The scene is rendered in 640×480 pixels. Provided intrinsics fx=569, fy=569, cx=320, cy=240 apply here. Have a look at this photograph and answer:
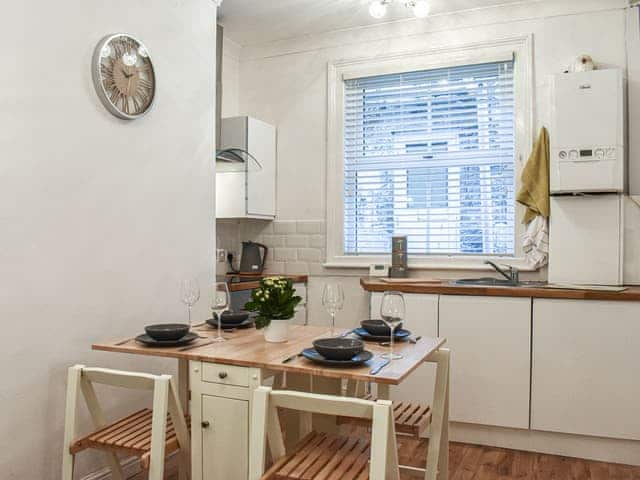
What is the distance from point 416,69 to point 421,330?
191 cm

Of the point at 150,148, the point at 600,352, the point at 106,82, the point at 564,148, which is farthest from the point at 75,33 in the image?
the point at 600,352

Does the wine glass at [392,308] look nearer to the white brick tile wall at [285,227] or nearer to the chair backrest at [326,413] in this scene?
the chair backrest at [326,413]

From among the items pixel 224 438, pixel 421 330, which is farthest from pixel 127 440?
pixel 421 330

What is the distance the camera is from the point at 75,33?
248 cm

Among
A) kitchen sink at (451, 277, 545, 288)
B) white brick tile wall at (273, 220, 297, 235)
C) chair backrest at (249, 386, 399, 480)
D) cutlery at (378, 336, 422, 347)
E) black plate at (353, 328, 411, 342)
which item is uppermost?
white brick tile wall at (273, 220, 297, 235)

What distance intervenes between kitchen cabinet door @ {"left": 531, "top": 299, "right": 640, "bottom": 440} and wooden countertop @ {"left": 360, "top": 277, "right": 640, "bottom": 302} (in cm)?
4

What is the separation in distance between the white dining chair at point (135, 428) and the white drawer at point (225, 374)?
13cm

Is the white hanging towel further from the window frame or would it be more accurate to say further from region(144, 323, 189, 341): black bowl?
region(144, 323, 189, 341): black bowl

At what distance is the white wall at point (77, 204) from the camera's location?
7.24ft

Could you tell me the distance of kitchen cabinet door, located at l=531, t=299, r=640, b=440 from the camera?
3.11 metres

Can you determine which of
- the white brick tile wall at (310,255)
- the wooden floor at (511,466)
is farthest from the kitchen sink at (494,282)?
the white brick tile wall at (310,255)

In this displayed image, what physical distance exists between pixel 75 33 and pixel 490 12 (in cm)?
276

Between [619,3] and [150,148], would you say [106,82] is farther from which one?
[619,3]

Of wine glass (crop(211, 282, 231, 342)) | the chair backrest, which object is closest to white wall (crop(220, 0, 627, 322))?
wine glass (crop(211, 282, 231, 342))
